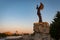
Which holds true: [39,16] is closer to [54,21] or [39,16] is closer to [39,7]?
[39,7]

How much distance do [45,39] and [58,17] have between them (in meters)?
21.1

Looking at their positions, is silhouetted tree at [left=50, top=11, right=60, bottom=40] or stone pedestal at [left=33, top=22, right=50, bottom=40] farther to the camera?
silhouetted tree at [left=50, top=11, right=60, bottom=40]

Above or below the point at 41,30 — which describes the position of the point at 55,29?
below

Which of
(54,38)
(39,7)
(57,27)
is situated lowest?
(54,38)

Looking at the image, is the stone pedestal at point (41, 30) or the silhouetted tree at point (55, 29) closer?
the stone pedestal at point (41, 30)

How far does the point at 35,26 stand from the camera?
1366 centimetres

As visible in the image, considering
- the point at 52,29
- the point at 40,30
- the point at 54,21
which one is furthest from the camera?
the point at 54,21

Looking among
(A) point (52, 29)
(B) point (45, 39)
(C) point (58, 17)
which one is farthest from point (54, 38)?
(B) point (45, 39)

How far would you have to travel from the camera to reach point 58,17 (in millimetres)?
34312

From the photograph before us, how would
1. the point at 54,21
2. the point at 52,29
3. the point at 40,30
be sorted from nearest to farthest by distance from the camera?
1. the point at 40,30
2. the point at 52,29
3. the point at 54,21

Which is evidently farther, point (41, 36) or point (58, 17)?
point (58, 17)

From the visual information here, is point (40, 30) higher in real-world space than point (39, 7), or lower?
lower

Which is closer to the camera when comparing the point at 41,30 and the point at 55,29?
the point at 41,30

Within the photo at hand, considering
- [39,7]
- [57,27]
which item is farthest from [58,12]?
[39,7]
